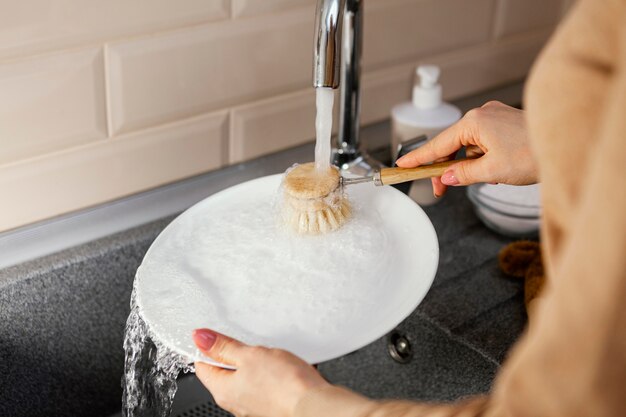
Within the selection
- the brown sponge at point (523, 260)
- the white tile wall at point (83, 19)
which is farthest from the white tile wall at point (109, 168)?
the brown sponge at point (523, 260)

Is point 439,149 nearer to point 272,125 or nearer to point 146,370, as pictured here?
→ point 272,125

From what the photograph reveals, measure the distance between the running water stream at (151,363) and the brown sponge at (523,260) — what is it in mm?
255

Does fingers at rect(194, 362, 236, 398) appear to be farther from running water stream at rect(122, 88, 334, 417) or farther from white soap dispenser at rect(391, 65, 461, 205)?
white soap dispenser at rect(391, 65, 461, 205)

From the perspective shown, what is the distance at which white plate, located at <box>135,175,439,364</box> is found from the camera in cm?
61

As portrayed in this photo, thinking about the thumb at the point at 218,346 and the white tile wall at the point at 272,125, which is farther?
the white tile wall at the point at 272,125

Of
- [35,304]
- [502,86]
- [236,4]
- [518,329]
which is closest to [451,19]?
[502,86]

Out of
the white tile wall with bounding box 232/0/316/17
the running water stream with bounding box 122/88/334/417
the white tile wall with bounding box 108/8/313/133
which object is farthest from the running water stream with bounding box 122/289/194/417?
the white tile wall with bounding box 232/0/316/17

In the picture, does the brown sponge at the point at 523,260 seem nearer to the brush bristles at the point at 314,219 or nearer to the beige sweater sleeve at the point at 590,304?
the brush bristles at the point at 314,219

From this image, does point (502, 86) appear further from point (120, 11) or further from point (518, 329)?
point (120, 11)

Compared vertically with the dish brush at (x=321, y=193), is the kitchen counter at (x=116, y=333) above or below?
below

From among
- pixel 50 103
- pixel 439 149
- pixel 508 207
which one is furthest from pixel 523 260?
pixel 50 103

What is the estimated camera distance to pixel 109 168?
0.82 m

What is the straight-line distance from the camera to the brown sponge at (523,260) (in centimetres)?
83

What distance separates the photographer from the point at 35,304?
772 millimetres
